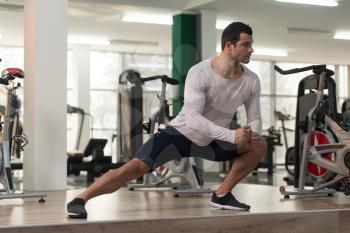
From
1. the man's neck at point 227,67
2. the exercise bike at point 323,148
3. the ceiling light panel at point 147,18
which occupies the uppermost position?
the ceiling light panel at point 147,18

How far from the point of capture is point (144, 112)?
27.2 ft

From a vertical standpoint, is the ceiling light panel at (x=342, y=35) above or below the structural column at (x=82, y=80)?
above

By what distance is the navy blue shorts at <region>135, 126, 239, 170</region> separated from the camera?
3457 mm

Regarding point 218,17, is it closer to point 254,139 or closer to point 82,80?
point 82,80

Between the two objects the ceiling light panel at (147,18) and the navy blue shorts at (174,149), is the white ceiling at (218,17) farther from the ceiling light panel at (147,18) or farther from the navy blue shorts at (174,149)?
the navy blue shorts at (174,149)

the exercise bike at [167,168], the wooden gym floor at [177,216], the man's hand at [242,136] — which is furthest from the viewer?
the exercise bike at [167,168]

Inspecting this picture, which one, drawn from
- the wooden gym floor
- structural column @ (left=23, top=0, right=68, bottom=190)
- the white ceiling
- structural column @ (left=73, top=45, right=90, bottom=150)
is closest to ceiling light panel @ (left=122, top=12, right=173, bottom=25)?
the white ceiling

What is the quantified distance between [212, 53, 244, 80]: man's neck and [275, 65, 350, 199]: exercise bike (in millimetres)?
1247

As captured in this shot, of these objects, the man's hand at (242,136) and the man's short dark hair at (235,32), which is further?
the man's short dark hair at (235,32)

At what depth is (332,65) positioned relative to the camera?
54.3 ft

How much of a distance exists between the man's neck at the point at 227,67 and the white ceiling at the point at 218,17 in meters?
5.18

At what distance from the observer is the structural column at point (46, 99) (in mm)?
5883

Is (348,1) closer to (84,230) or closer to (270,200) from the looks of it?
(270,200)

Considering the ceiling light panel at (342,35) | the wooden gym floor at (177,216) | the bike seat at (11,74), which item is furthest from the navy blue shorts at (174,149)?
the ceiling light panel at (342,35)
